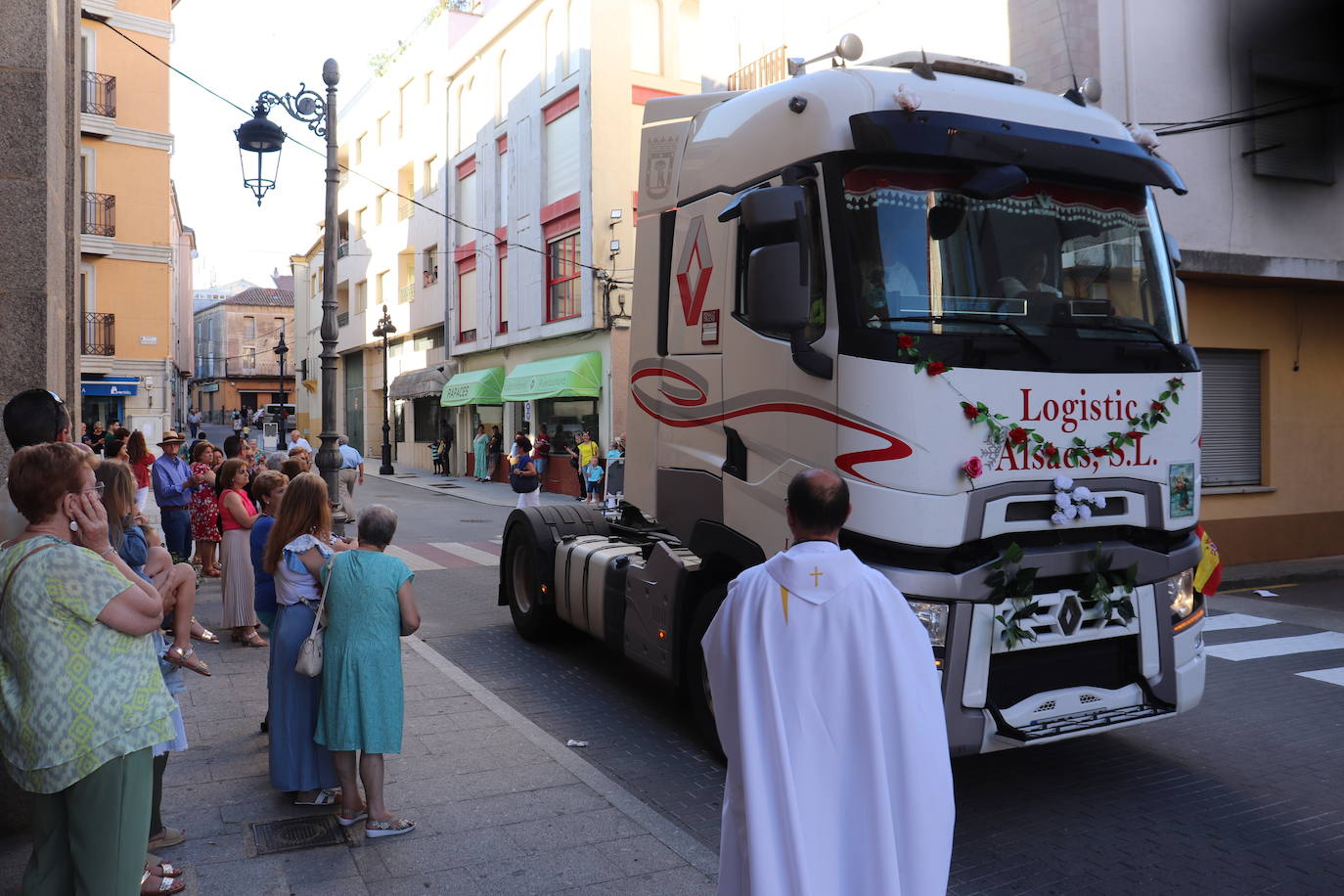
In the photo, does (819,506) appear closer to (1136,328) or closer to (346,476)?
(1136,328)

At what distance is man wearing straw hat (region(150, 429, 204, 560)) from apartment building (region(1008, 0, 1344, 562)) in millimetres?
10726

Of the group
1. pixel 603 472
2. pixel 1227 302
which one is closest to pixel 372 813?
pixel 1227 302

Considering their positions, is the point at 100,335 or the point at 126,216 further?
the point at 126,216

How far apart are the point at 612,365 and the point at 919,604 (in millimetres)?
21278

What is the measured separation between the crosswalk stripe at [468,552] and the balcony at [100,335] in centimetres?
1930

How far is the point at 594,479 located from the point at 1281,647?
15660mm

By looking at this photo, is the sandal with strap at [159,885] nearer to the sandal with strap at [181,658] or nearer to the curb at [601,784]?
the sandal with strap at [181,658]

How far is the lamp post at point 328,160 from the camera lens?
13.0 metres

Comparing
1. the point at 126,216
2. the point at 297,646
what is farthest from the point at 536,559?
the point at 126,216

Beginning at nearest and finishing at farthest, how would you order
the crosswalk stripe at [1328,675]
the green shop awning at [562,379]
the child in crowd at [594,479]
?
1. the crosswalk stripe at [1328,675]
2. the child in crowd at [594,479]
3. the green shop awning at [562,379]

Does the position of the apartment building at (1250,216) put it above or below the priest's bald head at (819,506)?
above

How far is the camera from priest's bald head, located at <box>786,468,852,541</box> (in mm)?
2953

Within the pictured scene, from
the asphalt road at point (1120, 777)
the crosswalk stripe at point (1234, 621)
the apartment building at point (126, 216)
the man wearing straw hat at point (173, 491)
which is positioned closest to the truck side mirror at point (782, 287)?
the asphalt road at point (1120, 777)

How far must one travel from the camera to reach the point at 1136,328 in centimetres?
539
